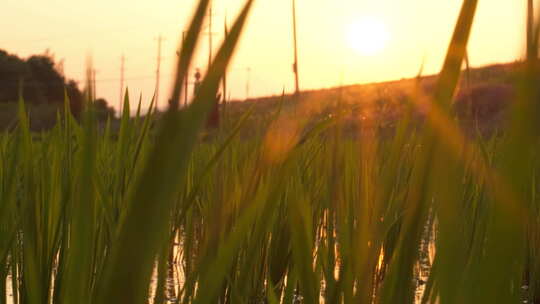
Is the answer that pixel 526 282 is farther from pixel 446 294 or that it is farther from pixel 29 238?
pixel 446 294

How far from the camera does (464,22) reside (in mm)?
294

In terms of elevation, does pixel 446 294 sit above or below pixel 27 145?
below

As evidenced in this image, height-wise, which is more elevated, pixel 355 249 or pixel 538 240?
pixel 538 240

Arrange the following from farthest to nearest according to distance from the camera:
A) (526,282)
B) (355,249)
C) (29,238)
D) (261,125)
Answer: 1. (526,282)
2. (261,125)
3. (29,238)
4. (355,249)

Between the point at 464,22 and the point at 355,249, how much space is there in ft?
1.22

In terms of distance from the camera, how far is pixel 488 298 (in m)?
0.28

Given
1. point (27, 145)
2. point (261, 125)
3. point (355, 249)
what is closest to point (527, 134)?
point (355, 249)

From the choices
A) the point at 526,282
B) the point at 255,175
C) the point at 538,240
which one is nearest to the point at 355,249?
the point at 255,175

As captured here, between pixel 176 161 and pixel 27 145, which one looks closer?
pixel 176 161

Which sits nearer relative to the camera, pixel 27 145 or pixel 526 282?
pixel 27 145

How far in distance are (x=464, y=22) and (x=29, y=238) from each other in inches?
23.6

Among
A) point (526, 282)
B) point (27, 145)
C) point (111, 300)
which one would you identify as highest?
point (27, 145)

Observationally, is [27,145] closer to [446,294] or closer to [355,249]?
[355,249]

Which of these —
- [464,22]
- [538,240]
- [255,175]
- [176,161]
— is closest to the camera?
[176,161]
